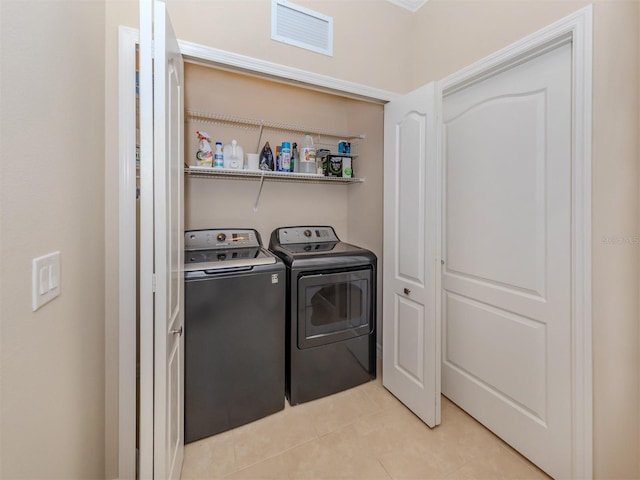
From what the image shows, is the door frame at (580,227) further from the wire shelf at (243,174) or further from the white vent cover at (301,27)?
the wire shelf at (243,174)

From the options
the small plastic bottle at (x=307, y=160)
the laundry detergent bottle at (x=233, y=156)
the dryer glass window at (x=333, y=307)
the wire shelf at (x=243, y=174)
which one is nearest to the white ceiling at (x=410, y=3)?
the small plastic bottle at (x=307, y=160)

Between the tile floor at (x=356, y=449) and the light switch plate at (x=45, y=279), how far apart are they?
1.20m

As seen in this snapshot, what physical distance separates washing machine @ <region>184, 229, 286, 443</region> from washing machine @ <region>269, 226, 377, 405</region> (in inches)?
4.1

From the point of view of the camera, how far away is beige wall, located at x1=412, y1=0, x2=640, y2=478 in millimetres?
1088

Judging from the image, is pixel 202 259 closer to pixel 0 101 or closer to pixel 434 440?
pixel 0 101

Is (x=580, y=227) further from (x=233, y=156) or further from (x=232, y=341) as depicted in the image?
(x=233, y=156)

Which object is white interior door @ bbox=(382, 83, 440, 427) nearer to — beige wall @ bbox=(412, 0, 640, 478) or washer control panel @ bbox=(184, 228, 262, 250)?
beige wall @ bbox=(412, 0, 640, 478)

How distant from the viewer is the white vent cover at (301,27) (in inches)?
58.6

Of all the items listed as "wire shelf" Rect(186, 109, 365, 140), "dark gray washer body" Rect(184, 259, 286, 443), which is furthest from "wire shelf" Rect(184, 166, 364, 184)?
"dark gray washer body" Rect(184, 259, 286, 443)

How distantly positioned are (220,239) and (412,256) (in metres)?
1.43

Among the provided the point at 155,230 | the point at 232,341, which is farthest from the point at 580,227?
the point at 232,341

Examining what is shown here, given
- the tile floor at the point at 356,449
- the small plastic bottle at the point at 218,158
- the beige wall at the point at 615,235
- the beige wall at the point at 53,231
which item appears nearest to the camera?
the beige wall at the point at 53,231

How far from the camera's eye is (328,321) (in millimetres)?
1962

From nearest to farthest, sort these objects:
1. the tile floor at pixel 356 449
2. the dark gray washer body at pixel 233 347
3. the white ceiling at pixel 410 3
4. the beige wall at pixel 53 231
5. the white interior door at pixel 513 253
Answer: the beige wall at pixel 53 231 < the white interior door at pixel 513 253 < the tile floor at pixel 356 449 < the dark gray washer body at pixel 233 347 < the white ceiling at pixel 410 3
